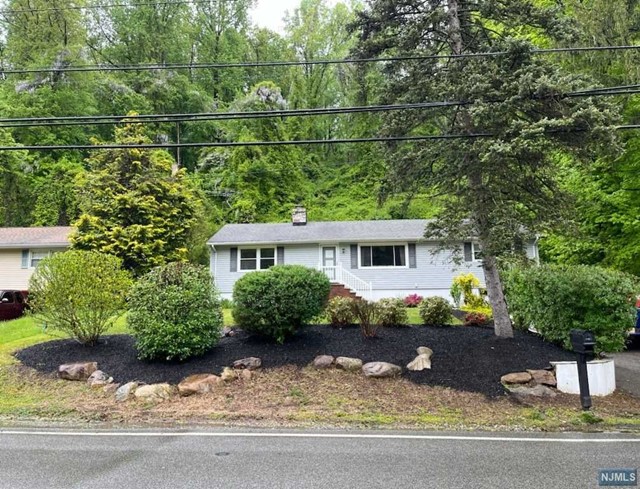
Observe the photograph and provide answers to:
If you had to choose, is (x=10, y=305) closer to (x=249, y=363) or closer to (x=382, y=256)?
(x=249, y=363)

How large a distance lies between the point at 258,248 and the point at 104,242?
6.47m

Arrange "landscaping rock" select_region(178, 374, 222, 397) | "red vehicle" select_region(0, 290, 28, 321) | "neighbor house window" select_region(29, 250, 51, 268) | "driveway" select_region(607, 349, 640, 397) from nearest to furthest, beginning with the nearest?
1. "landscaping rock" select_region(178, 374, 222, 397)
2. "driveway" select_region(607, 349, 640, 397)
3. "red vehicle" select_region(0, 290, 28, 321)
4. "neighbor house window" select_region(29, 250, 51, 268)

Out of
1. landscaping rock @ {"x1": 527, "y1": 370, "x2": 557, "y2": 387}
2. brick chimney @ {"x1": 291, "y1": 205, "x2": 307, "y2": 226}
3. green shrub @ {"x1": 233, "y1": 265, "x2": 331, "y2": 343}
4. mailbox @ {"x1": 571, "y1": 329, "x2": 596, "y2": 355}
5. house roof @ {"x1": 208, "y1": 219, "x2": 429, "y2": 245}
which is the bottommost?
landscaping rock @ {"x1": 527, "y1": 370, "x2": 557, "y2": 387}

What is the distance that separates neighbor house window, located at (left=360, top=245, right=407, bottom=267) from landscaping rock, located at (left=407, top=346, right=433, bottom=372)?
34.8 ft

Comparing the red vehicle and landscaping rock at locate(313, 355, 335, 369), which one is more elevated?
the red vehicle

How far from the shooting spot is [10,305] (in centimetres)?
1576

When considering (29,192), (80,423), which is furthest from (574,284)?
(29,192)

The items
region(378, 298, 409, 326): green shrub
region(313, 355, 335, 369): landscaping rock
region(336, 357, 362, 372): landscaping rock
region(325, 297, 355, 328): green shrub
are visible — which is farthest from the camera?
region(378, 298, 409, 326): green shrub

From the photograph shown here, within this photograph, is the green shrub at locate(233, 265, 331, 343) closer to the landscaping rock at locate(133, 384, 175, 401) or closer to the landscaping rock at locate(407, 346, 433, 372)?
the landscaping rock at locate(133, 384, 175, 401)

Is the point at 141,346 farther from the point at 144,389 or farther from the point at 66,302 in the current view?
the point at 66,302

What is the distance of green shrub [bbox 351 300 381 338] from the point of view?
9.09 metres

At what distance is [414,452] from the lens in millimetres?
4777

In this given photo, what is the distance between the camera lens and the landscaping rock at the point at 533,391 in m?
6.91

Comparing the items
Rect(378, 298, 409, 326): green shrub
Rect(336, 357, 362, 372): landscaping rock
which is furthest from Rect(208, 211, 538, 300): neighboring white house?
Rect(336, 357, 362, 372): landscaping rock
